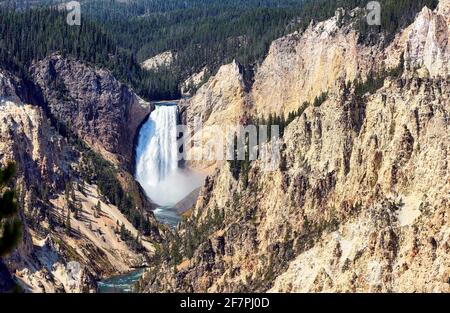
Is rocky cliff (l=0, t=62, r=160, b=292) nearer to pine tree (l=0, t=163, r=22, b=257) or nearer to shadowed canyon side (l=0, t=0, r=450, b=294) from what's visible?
shadowed canyon side (l=0, t=0, r=450, b=294)

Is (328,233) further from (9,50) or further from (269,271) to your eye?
(9,50)

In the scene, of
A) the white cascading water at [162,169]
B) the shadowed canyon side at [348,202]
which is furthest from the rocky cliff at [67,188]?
the shadowed canyon side at [348,202]

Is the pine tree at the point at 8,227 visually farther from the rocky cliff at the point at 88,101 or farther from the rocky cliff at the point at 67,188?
the rocky cliff at the point at 88,101

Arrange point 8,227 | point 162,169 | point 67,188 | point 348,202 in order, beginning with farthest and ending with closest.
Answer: point 162,169 → point 67,188 → point 348,202 → point 8,227

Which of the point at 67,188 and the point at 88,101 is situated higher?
the point at 88,101

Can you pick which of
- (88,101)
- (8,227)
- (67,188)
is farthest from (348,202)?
(88,101)

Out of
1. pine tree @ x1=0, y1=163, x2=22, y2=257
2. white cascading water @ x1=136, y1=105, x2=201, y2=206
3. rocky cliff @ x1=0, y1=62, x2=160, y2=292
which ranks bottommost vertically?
white cascading water @ x1=136, y1=105, x2=201, y2=206

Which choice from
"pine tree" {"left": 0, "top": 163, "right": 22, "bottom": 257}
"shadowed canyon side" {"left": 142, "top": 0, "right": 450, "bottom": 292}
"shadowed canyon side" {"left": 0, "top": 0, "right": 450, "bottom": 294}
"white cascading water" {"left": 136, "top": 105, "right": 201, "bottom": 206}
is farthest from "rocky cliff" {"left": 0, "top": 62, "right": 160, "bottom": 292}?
"pine tree" {"left": 0, "top": 163, "right": 22, "bottom": 257}

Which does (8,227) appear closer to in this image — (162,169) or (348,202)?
(348,202)
